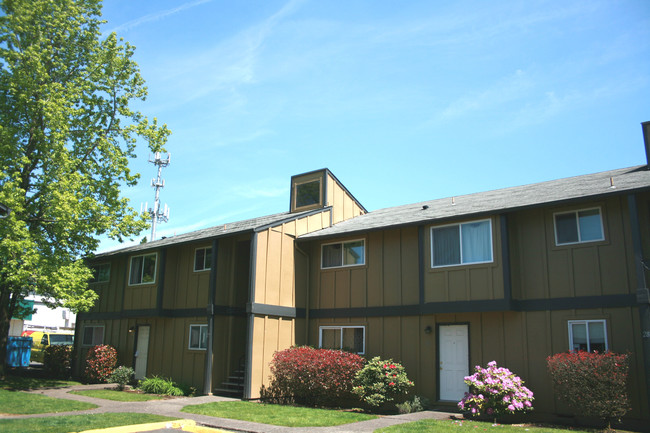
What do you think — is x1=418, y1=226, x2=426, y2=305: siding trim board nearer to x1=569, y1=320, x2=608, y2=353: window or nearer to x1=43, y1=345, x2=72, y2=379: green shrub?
x1=569, y1=320, x2=608, y2=353: window

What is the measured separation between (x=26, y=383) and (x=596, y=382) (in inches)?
732

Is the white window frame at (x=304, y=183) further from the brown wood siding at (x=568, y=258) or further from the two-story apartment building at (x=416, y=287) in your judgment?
the brown wood siding at (x=568, y=258)

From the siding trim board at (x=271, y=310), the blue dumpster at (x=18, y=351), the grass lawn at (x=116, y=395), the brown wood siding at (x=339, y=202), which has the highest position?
the brown wood siding at (x=339, y=202)

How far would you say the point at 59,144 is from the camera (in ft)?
59.1

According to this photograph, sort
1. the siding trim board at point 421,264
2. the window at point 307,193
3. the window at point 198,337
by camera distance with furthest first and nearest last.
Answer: the window at point 307,193 → the window at point 198,337 → the siding trim board at point 421,264

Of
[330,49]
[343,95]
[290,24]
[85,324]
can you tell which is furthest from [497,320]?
[85,324]

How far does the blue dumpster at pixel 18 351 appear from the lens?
83.1 ft

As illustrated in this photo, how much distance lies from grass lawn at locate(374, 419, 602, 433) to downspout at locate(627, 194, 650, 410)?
6.47 ft

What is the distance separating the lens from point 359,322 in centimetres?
1706

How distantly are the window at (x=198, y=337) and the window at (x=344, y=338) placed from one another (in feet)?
13.6

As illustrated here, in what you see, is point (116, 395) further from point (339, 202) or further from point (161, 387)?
point (339, 202)

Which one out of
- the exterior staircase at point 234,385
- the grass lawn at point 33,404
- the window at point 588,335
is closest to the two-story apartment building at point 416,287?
the window at point 588,335

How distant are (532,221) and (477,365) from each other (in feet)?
13.7

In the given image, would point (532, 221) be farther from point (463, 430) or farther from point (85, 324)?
point (85, 324)
